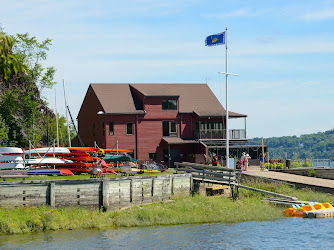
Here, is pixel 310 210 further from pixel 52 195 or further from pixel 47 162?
pixel 47 162

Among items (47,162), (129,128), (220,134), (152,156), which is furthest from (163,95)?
(47,162)

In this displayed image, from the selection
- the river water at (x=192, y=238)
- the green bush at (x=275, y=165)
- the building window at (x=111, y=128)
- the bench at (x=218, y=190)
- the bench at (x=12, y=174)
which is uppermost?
the building window at (x=111, y=128)

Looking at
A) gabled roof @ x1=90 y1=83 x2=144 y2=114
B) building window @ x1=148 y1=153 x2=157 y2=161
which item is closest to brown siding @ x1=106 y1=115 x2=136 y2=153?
gabled roof @ x1=90 y1=83 x2=144 y2=114

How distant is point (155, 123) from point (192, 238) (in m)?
35.8

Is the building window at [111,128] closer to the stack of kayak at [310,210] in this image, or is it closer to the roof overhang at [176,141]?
the roof overhang at [176,141]

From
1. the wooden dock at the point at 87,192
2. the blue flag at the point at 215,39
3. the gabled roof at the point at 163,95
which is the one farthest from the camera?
the gabled roof at the point at 163,95

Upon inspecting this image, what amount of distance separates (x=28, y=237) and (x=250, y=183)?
1684 centimetres

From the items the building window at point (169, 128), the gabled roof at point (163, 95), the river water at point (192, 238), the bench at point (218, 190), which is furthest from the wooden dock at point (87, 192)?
the building window at point (169, 128)

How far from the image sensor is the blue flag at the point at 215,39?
43531mm

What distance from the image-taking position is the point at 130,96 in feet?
193

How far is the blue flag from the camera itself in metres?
43.5

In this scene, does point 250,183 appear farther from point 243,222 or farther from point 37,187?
point 37,187

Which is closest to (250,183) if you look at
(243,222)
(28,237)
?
(243,222)

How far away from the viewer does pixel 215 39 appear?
144ft
